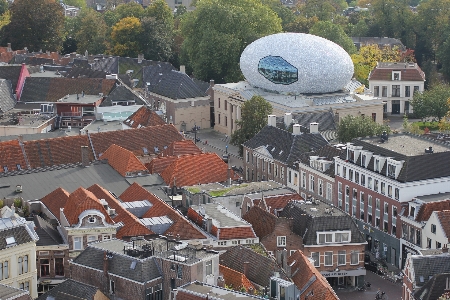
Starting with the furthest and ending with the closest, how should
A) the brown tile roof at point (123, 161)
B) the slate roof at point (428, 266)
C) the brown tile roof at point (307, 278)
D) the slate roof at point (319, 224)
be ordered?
the brown tile roof at point (123, 161), the slate roof at point (319, 224), the slate roof at point (428, 266), the brown tile roof at point (307, 278)

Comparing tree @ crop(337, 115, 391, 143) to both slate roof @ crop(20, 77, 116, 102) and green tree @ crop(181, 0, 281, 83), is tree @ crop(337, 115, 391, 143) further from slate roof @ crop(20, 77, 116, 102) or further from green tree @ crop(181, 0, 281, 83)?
green tree @ crop(181, 0, 281, 83)

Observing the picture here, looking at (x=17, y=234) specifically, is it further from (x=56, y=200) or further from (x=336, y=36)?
(x=336, y=36)

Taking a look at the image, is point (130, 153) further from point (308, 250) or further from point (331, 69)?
point (331, 69)

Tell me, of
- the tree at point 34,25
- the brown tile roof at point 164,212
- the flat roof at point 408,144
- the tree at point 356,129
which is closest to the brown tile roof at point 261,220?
the brown tile roof at point 164,212

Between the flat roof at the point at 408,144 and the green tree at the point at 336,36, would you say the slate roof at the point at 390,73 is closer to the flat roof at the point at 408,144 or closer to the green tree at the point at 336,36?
the green tree at the point at 336,36

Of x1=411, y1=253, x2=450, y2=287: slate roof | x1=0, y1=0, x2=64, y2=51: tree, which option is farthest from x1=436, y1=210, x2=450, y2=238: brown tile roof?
x1=0, y1=0, x2=64, y2=51: tree

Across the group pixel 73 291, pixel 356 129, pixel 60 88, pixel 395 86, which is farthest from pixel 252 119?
pixel 73 291
